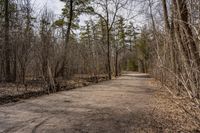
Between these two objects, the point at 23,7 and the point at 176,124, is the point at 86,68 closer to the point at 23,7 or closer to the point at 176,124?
the point at 23,7

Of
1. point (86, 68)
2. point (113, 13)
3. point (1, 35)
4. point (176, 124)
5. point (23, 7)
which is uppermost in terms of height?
point (113, 13)

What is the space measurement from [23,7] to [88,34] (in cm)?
2322

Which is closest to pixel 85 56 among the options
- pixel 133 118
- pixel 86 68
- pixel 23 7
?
pixel 86 68

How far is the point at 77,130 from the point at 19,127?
1233 mm

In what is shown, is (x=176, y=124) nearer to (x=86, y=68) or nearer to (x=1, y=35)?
(x=1, y=35)

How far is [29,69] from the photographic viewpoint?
15.0m

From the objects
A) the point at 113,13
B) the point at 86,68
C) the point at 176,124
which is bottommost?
the point at 176,124

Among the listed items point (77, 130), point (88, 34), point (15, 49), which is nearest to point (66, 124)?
point (77, 130)

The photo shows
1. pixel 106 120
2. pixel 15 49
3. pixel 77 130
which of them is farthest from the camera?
pixel 15 49

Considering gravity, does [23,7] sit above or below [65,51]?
above

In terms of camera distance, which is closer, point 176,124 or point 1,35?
point 176,124

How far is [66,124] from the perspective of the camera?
196 inches

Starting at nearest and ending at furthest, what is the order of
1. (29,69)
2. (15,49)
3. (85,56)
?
(15,49)
(29,69)
(85,56)

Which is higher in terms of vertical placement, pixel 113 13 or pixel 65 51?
pixel 113 13
